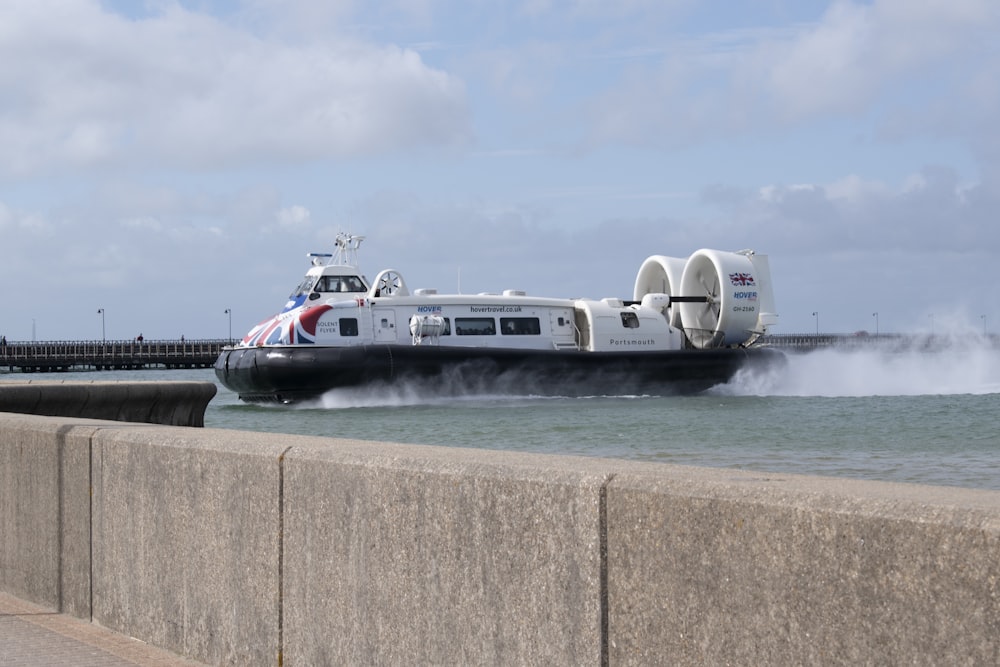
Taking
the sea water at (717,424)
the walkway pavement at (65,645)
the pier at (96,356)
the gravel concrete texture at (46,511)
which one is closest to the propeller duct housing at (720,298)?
the sea water at (717,424)

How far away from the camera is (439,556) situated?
308cm

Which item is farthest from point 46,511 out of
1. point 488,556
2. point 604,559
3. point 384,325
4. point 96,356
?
point 96,356

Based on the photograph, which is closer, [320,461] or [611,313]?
[320,461]

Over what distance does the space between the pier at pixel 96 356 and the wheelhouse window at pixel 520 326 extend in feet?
151

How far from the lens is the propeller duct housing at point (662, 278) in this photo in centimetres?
3512

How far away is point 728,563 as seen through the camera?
2346 mm

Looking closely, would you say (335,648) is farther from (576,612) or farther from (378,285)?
(378,285)

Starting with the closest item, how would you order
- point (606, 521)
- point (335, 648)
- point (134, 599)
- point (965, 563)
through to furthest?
1. point (965, 563)
2. point (606, 521)
3. point (335, 648)
4. point (134, 599)

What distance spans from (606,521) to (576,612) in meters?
0.24

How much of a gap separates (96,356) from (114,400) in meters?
84.4

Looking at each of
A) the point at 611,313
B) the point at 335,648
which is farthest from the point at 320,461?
the point at 611,313

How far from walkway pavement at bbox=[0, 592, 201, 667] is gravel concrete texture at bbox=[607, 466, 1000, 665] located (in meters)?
1.98

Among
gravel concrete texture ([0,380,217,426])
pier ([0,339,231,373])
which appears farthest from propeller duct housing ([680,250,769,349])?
pier ([0,339,231,373])

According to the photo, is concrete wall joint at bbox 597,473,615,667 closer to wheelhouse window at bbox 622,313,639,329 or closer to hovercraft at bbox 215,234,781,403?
hovercraft at bbox 215,234,781,403
